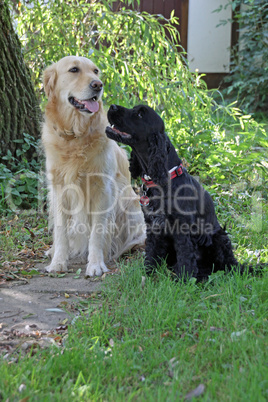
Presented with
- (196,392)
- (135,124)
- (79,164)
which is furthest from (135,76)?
(196,392)

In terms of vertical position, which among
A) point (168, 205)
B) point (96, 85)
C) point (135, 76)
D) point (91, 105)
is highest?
point (135, 76)

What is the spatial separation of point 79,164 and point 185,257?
3.66 ft

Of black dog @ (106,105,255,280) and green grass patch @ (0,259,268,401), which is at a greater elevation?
black dog @ (106,105,255,280)

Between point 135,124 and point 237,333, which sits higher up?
point 135,124

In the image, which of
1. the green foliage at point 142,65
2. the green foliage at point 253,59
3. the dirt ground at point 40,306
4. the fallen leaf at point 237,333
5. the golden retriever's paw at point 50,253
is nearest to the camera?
the fallen leaf at point 237,333

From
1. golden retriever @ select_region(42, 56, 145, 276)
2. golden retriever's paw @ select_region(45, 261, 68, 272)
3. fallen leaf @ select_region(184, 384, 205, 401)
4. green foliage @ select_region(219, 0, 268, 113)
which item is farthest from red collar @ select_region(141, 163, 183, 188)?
green foliage @ select_region(219, 0, 268, 113)

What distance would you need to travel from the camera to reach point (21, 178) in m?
4.65

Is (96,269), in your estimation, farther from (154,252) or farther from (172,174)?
(172,174)

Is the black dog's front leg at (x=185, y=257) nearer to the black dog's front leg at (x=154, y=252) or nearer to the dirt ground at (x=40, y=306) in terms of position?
the black dog's front leg at (x=154, y=252)

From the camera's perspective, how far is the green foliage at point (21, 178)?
454 cm

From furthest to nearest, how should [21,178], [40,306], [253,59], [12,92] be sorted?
[253,59], [12,92], [21,178], [40,306]

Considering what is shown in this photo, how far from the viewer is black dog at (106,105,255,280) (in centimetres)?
289

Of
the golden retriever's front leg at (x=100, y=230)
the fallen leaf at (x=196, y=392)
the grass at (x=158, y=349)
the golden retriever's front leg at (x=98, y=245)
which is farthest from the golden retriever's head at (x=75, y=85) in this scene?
the fallen leaf at (x=196, y=392)

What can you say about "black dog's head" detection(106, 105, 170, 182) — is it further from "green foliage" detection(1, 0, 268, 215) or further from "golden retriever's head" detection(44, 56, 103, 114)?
"green foliage" detection(1, 0, 268, 215)
